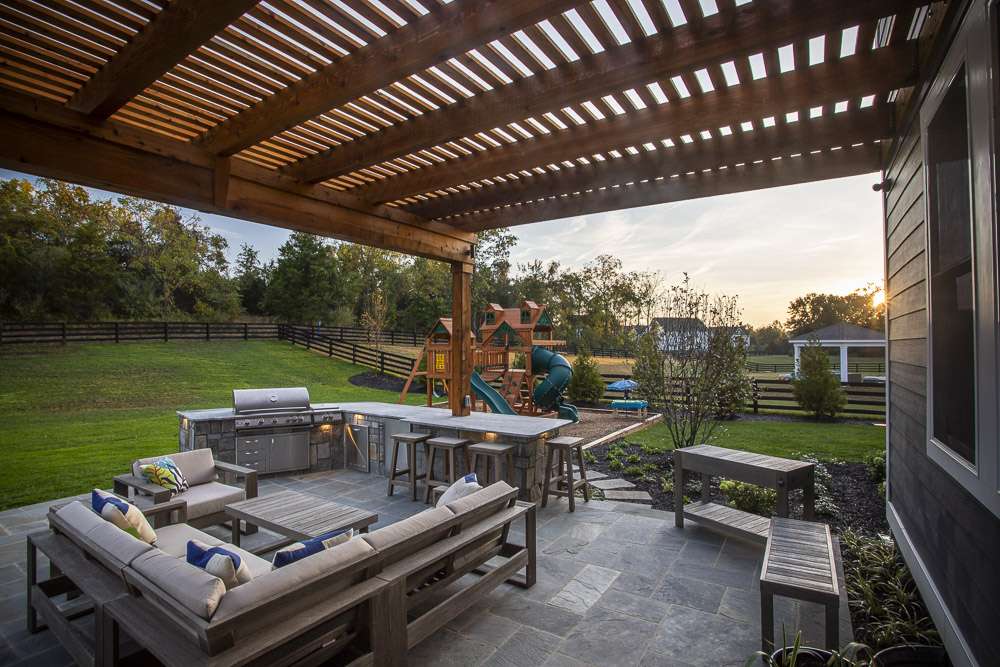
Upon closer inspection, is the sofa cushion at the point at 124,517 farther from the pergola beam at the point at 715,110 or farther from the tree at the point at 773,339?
the tree at the point at 773,339

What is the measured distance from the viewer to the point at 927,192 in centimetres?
260

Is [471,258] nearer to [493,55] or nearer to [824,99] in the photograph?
[493,55]

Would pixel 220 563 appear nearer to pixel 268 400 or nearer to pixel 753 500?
pixel 753 500

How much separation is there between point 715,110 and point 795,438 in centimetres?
801

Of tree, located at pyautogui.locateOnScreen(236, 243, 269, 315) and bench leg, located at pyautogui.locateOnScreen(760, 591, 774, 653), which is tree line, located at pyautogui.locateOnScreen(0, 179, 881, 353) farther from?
bench leg, located at pyautogui.locateOnScreen(760, 591, 774, 653)

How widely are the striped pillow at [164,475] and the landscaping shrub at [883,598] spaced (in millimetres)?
4885

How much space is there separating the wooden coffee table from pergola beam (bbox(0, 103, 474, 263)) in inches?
90.6

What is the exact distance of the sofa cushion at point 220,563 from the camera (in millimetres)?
2000

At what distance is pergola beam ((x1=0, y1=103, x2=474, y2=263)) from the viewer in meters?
2.93

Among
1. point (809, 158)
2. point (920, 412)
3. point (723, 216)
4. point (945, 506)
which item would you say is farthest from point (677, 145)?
point (723, 216)

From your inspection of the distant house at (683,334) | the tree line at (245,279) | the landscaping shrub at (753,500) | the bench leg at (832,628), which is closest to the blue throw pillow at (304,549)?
the bench leg at (832,628)

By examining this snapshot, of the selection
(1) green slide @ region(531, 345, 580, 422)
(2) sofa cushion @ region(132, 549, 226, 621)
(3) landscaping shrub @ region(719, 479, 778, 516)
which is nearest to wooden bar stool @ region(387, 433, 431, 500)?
(3) landscaping shrub @ region(719, 479, 778, 516)

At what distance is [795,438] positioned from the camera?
9000 mm

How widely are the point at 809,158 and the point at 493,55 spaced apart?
8.48 feet
